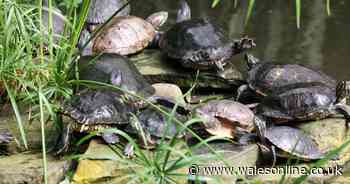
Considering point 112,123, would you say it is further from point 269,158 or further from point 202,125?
point 269,158

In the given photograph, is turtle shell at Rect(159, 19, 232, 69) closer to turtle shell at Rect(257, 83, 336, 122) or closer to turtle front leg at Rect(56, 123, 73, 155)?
turtle shell at Rect(257, 83, 336, 122)

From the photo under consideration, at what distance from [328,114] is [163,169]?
1604mm

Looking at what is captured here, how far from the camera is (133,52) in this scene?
460cm

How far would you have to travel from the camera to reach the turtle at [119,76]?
145 inches

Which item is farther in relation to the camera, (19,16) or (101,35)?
(101,35)

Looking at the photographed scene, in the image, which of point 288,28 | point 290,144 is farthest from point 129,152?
point 288,28

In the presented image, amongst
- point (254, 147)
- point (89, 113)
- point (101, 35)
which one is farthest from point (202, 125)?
point (101, 35)

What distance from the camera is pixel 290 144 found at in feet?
10.8

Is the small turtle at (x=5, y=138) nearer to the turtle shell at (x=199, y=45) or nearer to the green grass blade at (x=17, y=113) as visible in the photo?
the green grass blade at (x=17, y=113)

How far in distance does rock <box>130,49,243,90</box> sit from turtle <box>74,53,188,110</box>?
35cm

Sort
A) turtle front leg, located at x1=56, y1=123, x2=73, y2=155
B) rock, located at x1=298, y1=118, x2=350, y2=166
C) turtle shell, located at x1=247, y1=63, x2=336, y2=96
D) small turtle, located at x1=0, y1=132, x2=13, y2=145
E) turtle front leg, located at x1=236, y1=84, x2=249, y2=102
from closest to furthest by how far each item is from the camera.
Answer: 1. turtle front leg, located at x1=56, y1=123, x2=73, y2=155
2. small turtle, located at x1=0, y1=132, x2=13, y2=145
3. rock, located at x1=298, y1=118, x2=350, y2=166
4. turtle shell, located at x1=247, y1=63, x2=336, y2=96
5. turtle front leg, located at x1=236, y1=84, x2=249, y2=102

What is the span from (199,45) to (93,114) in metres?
1.17

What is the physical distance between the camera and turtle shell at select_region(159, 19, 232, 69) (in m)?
4.13

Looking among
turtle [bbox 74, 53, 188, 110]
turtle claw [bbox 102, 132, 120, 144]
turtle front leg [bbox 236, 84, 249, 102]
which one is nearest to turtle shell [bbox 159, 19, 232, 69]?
turtle front leg [bbox 236, 84, 249, 102]
